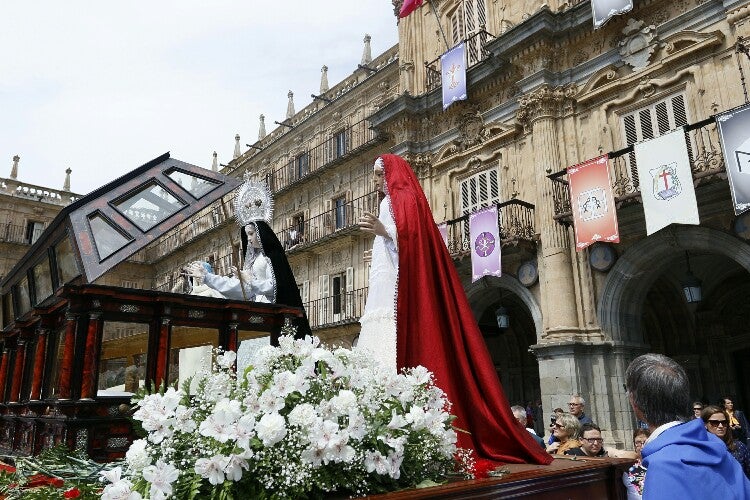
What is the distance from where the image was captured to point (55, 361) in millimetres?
4156

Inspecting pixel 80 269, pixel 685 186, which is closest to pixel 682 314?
pixel 685 186

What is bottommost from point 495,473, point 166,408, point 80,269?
point 495,473

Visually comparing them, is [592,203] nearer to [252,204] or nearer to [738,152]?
[738,152]

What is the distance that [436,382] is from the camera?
114 inches

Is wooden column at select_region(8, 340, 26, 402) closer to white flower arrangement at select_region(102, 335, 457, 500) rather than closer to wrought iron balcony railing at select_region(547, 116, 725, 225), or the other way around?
white flower arrangement at select_region(102, 335, 457, 500)

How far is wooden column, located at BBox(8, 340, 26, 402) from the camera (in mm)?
5062

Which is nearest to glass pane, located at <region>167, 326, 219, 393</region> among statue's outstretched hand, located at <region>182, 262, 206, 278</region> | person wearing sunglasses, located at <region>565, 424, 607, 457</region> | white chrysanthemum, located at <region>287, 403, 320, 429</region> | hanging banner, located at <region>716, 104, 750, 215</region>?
statue's outstretched hand, located at <region>182, 262, 206, 278</region>

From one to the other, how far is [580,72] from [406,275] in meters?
11.5

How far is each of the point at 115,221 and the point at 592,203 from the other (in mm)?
9347

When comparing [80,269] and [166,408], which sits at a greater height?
[80,269]

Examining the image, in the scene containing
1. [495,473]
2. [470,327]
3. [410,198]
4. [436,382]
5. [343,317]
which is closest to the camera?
[495,473]

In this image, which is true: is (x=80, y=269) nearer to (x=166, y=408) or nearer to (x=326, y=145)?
(x=166, y=408)

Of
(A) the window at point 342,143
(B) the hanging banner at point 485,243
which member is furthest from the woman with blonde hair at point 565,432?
(A) the window at point 342,143

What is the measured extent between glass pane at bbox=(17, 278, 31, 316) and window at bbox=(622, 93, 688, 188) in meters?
10.5
